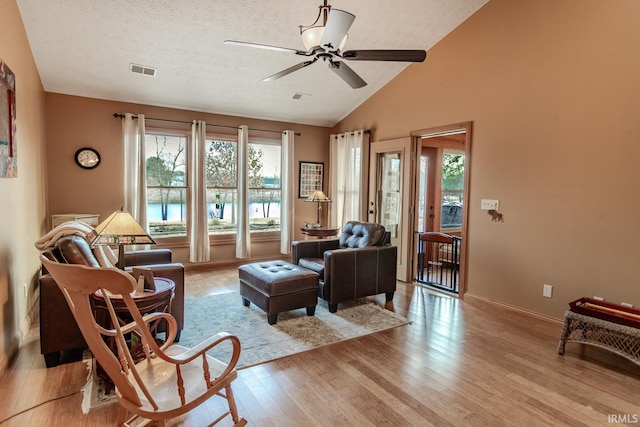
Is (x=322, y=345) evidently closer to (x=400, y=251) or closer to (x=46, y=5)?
(x=400, y=251)

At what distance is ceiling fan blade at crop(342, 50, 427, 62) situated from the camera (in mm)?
2607

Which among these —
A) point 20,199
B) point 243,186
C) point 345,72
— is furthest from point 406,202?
point 20,199

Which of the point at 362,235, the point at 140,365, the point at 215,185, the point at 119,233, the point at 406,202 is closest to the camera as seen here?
the point at 140,365

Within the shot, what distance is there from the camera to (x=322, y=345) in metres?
2.93

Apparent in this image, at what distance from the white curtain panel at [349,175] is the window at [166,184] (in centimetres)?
251

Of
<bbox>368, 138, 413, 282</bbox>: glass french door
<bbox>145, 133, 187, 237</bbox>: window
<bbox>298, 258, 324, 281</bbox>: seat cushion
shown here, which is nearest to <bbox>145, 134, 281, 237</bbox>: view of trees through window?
<bbox>145, 133, 187, 237</bbox>: window

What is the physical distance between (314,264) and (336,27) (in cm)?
249

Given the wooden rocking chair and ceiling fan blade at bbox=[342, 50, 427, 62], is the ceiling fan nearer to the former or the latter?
ceiling fan blade at bbox=[342, 50, 427, 62]

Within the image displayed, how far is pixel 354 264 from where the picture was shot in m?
3.80

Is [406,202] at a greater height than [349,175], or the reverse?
[349,175]

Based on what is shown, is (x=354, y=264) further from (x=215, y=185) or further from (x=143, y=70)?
(x=143, y=70)

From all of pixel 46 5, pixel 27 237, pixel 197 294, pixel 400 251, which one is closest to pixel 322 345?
pixel 197 294

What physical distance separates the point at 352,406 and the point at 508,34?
3875 millimetres

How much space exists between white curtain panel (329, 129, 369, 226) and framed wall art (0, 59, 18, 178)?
167 inches
